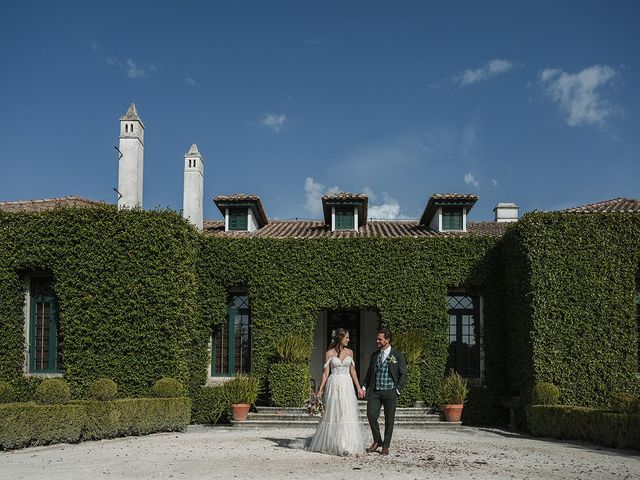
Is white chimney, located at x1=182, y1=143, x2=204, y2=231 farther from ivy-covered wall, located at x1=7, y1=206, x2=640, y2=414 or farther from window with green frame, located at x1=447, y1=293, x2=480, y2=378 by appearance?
window with green frame, located at x1=447, y1=293, x2=480, y2=378

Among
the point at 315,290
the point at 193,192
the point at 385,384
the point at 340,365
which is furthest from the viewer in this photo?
the point at 193,192

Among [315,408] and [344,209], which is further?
[344,209]

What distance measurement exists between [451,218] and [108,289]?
10.9m

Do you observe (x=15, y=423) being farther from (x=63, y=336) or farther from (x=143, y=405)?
(x=63, y=336)

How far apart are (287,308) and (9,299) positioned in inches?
292

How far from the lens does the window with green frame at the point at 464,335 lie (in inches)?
849

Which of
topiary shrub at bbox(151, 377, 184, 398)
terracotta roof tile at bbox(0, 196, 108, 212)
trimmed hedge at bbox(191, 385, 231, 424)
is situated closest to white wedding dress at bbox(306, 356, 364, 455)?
topiary shrub at bbox(151, 377, 184, 398)

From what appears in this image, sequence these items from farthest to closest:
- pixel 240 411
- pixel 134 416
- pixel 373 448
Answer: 1. pixel 240 411
2. pixel 134 416
3. pixel 373 448

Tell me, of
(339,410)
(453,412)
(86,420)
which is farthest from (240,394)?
(339,410)

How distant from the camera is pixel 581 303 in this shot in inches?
722

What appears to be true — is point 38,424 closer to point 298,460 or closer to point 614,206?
point 298,460

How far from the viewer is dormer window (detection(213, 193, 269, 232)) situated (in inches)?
957

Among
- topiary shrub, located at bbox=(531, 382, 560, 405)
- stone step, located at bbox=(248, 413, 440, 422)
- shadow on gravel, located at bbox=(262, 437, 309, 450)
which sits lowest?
stone step, located at bbox=(248, 413, 440, 422)

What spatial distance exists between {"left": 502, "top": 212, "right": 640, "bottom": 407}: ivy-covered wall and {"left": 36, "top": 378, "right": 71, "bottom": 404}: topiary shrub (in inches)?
422
